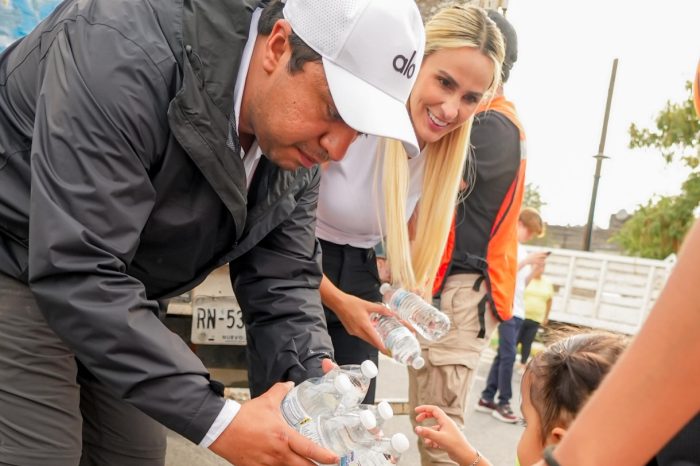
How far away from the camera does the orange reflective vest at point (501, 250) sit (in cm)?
320

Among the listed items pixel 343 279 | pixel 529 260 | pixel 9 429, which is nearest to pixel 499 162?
pixel 343 279

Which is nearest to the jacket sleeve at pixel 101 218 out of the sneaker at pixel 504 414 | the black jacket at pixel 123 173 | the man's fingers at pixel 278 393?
the black jacket at pixel 123 173

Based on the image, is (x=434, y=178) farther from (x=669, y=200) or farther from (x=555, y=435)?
(x=669, y=200)

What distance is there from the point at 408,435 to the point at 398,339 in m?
3.04

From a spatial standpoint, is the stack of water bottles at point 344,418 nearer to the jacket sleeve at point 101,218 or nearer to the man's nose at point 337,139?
the jacket sleeve at point 101,218

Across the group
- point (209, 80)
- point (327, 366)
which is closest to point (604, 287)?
point (327, 366)

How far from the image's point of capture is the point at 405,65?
80.0 inches

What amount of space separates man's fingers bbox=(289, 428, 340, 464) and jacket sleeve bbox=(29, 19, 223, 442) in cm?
23

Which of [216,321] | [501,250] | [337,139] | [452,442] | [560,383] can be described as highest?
[337,139]

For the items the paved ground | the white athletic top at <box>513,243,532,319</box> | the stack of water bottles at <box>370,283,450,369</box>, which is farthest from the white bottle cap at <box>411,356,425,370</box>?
the white athletic top at <box>513,243,532,319</box>

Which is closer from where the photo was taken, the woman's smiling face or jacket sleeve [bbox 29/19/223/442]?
jacket sleeve [bbox 29/19/223/442]

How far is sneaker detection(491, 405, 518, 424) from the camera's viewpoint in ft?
22.7

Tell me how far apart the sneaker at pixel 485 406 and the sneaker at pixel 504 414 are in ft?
0.26

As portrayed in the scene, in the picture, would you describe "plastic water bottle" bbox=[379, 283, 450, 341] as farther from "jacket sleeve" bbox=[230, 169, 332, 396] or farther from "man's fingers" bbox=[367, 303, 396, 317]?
"jacket sleeve" bbox=[230, 169, 332, 396]
